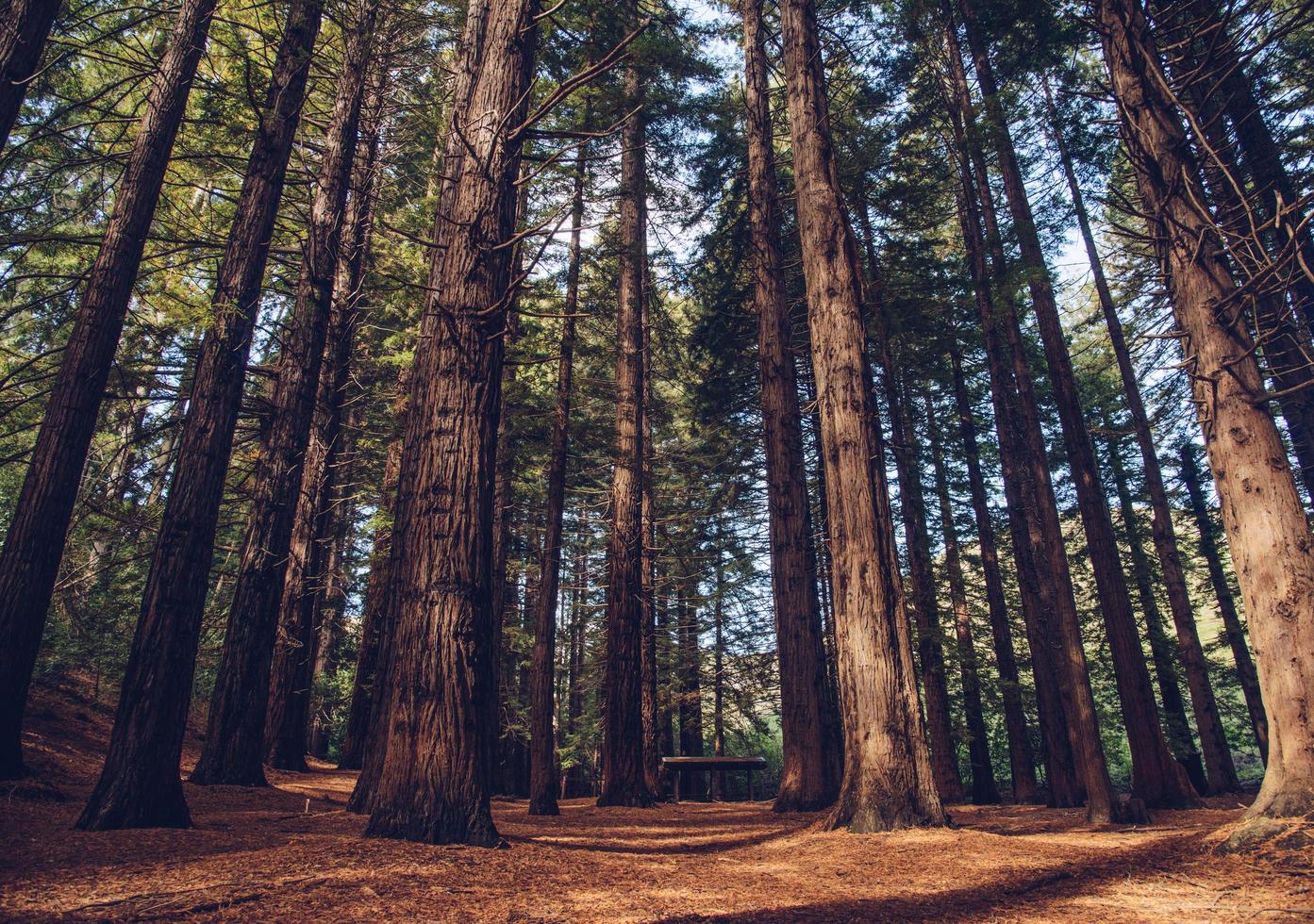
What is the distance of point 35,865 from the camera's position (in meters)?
3.06

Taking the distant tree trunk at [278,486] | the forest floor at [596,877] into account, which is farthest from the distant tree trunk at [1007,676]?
the distant tree trunk at [278,486]

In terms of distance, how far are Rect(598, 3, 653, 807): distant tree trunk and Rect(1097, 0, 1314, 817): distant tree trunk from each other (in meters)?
6.58

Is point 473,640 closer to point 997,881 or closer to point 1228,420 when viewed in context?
point 997,881

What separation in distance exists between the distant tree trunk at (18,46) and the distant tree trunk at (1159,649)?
21861mm

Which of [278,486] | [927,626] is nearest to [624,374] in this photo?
[278,486]

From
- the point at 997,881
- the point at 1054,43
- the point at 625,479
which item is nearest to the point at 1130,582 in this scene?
the point at 1054,43

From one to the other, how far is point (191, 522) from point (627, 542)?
6.70 m

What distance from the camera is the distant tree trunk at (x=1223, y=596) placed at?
55.3 feet

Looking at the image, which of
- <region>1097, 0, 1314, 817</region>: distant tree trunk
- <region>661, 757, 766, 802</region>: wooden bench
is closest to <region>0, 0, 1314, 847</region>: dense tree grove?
<region>1097, 0, 1314, 817</region>: distant tree trunk

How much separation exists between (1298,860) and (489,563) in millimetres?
5337

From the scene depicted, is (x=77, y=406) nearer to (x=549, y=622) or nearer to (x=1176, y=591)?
(x=549, y=622)

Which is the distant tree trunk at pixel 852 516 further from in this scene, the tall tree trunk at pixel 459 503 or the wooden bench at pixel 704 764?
the wooden bench at pixel 704 764

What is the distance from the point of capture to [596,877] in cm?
365

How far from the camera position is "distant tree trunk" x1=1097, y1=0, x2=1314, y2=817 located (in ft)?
14.6
